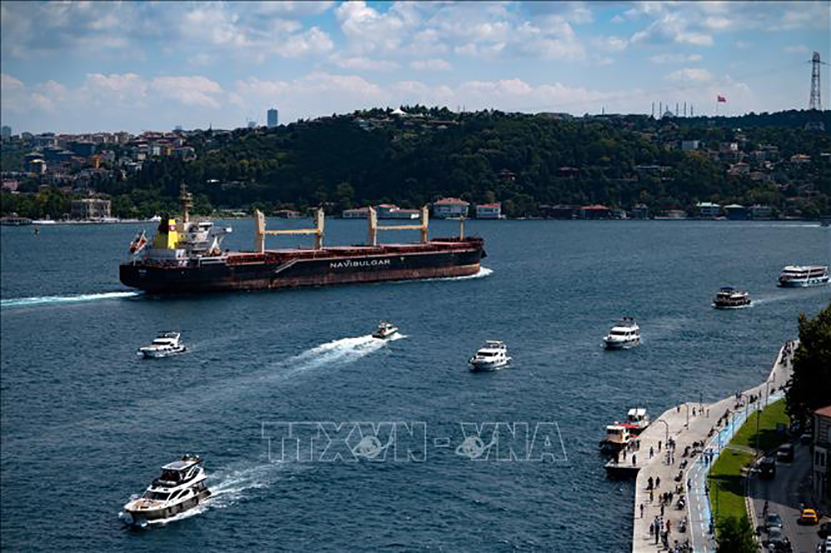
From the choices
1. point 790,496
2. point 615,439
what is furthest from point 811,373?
point 615,439

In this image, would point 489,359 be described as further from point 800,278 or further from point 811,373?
point 800,278

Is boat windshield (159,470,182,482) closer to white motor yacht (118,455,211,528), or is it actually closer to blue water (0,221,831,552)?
white motor yacht (118,455,211,528)

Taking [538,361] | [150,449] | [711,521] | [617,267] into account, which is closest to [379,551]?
[711,521]

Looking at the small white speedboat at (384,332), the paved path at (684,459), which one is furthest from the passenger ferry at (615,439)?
the small white speedboat at (384,332)

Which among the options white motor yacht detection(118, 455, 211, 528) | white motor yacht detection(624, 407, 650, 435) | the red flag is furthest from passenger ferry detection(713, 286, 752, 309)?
white motor yacht detection(118, 455, 211, 528)

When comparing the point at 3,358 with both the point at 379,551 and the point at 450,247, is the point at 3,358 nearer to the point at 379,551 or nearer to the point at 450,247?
the point at 379,551

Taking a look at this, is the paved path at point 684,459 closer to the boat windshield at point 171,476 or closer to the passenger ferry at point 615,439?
the passenger ferry at point 615,439
